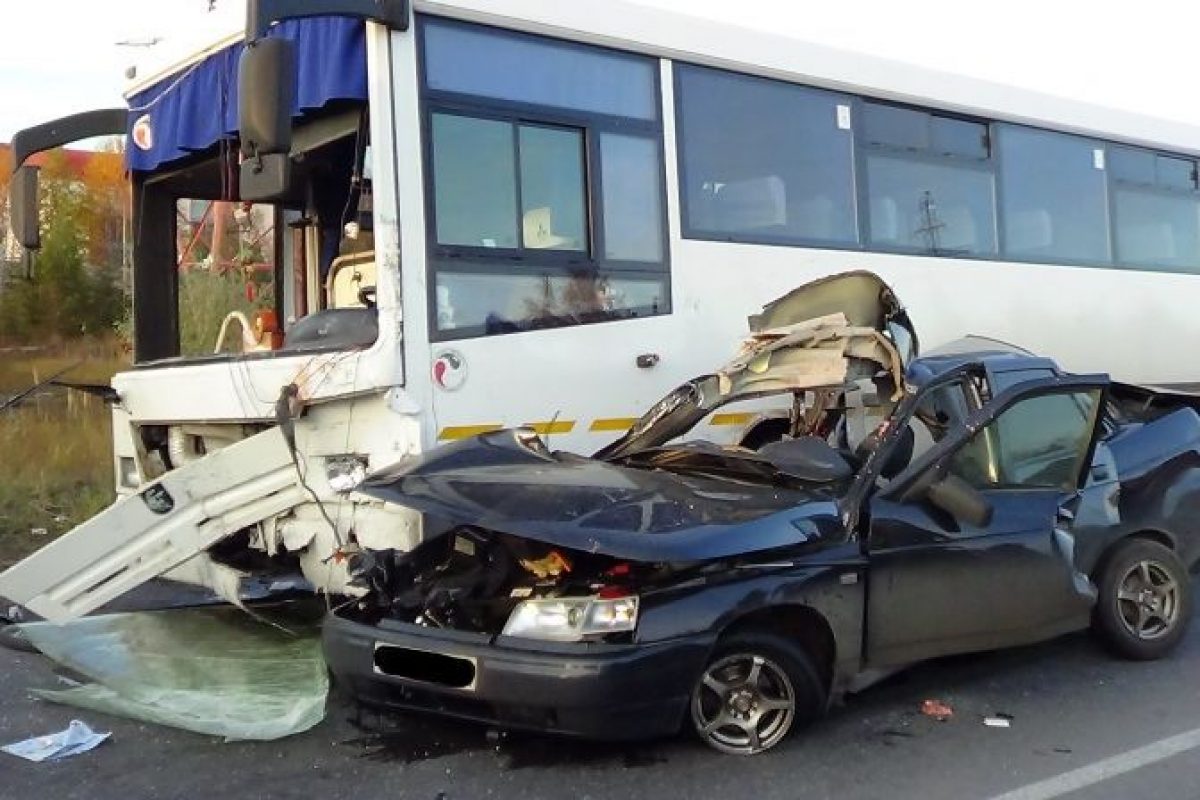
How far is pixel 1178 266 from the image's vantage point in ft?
34.2

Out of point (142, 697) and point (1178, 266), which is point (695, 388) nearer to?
point (142, 697)

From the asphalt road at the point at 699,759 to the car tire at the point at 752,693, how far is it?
3.6 inches

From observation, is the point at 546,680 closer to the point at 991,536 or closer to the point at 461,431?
the point at 461,431

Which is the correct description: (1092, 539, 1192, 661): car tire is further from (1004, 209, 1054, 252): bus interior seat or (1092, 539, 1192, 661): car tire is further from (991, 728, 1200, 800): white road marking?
(1004, 209, 1054, 252): bus interior seat

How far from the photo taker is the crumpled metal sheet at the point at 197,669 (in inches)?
203

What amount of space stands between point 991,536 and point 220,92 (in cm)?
474

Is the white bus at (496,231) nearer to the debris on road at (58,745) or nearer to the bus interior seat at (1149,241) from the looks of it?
the debris on road at (58,745)

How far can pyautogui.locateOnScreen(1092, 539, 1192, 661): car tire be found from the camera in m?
6.01

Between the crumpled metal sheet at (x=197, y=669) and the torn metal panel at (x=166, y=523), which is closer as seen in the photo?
the crumpled metal sheet at (x=197, y=669)

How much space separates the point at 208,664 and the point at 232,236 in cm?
509

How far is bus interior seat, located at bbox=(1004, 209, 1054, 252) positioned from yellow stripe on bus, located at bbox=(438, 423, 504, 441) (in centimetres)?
485

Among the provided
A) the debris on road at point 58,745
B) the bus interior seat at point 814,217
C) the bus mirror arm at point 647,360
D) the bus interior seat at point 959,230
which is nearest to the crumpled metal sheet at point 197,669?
the debris on road at point 58,745

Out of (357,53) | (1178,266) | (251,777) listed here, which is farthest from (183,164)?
(1178,266)

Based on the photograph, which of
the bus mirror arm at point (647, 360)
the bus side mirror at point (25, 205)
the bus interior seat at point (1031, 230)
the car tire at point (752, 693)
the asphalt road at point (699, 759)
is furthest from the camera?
the bus interior seat at point (1031, 230)
